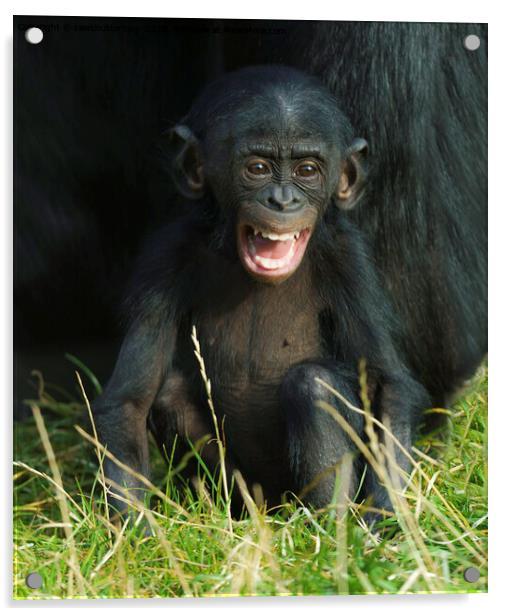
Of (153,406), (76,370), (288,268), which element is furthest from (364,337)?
(76,370)

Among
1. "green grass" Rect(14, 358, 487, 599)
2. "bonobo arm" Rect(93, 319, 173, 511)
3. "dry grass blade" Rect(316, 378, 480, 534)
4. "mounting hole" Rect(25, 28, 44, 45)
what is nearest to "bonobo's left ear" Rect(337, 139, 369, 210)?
"dry grass blade" Rect(316, 378, 480, 534)

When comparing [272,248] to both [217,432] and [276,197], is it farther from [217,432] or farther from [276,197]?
[217,432]

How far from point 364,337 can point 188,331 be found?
1.82 feet

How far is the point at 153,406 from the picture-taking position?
421 cm

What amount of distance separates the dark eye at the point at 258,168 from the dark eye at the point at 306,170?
0.28 feet

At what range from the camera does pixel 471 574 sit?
12.7 feet

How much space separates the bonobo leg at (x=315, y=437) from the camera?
4.01m

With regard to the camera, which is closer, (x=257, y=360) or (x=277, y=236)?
(x=277, y=236)

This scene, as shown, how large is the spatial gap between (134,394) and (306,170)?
2.86 feet

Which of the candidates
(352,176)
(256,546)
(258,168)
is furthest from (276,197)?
(256,546)

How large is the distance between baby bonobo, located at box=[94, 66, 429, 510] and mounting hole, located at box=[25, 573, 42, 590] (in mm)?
400

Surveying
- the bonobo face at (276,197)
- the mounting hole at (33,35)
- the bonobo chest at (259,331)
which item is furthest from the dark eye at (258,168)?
the mounting hole at (33,35)

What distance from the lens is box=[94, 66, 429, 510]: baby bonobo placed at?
3920mm

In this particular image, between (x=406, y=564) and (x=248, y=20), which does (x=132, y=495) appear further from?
(x=248, y=20)
